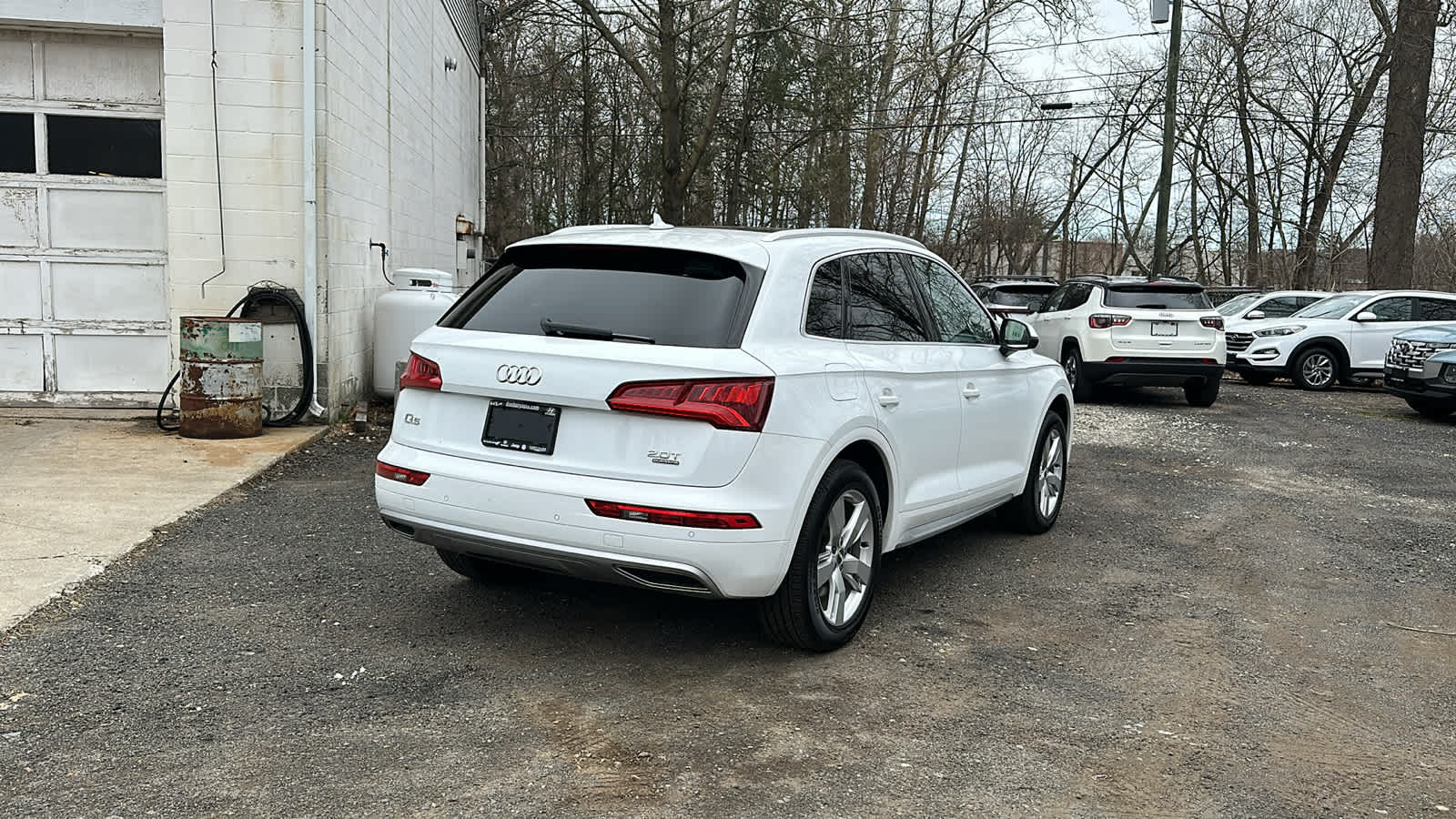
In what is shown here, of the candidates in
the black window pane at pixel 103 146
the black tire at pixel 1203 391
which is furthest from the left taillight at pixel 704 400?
the black tire at pixel 1203 391

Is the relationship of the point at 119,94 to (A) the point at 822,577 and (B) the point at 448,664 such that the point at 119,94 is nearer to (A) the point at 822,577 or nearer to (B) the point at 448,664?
(B) the point at 448,664

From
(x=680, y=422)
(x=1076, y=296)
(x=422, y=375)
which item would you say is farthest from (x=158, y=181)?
(x=1076, y=296)

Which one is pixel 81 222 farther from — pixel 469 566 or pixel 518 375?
pixel 518 375

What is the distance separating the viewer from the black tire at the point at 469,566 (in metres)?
5.21

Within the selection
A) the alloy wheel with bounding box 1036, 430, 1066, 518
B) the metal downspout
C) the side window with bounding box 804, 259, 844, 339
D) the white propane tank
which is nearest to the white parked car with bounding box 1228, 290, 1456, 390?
the alloy wheel with bounding box 1036, 430, 1066, 518

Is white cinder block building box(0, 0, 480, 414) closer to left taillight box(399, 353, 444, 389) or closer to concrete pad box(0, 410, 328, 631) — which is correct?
concrete pad box(0, 410, 328, 631)

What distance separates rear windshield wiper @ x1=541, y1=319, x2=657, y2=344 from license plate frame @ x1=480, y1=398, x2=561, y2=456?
289 mm

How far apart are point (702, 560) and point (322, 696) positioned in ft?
4.55

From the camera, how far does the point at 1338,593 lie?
593 centimetres

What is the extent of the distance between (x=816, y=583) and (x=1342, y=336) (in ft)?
51.1

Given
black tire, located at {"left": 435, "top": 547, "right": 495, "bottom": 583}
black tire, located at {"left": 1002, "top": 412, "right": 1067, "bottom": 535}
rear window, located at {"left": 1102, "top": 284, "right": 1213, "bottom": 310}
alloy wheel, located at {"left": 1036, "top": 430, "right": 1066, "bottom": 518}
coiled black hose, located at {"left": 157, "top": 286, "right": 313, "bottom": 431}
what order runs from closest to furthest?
black tire, located at {"left": 435, "top": 547, "right": 495, "bottom": 583}
black tire, located at {"left": 1002, "top": 412, "right": 1067, "bottom": 535}
alloy wheel, located at {"left": 1036, "top": 430, "right": 1066, "bottom": 518}
coiled black hose, located at {"left": 157, "top": 286, "right": 313, "bottom": 431}
rear window, located at {"left": 1102, "top": 284, "right": 1213, "bottom": 310}

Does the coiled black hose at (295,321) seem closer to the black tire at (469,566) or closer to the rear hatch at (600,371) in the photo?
the black tire at (469,566)

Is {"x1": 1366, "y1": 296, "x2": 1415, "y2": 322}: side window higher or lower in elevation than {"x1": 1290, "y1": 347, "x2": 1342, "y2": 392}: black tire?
higher

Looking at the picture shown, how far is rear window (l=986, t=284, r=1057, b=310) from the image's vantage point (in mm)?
19422
